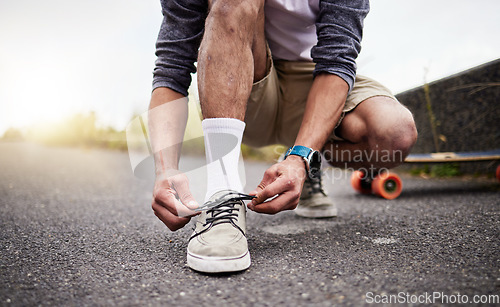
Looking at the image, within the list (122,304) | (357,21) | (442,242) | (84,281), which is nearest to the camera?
(122,304)

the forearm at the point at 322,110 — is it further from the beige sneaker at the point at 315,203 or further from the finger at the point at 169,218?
the beige sneaker at the point at 315,203

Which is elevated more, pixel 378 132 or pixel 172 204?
pixel 378 132

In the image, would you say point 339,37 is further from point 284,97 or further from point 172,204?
point 172,204

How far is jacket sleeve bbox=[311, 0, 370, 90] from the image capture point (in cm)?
118

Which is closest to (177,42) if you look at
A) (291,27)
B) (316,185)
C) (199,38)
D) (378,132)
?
(199,38)

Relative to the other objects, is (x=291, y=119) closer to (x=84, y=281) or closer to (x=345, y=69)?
(x=345, y=69)

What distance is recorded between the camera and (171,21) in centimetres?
130

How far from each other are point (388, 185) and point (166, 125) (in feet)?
4.99

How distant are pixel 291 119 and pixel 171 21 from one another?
0.66 metres

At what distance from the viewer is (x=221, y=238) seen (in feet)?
3.05

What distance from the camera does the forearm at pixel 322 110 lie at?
1.11 m

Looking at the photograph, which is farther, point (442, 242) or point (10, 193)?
point (10, 193)

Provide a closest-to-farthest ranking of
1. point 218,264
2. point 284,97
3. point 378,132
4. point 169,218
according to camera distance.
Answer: point 218,264
point 169,218
point 378,132
point 284,97

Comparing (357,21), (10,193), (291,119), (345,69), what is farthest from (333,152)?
(10,193)
